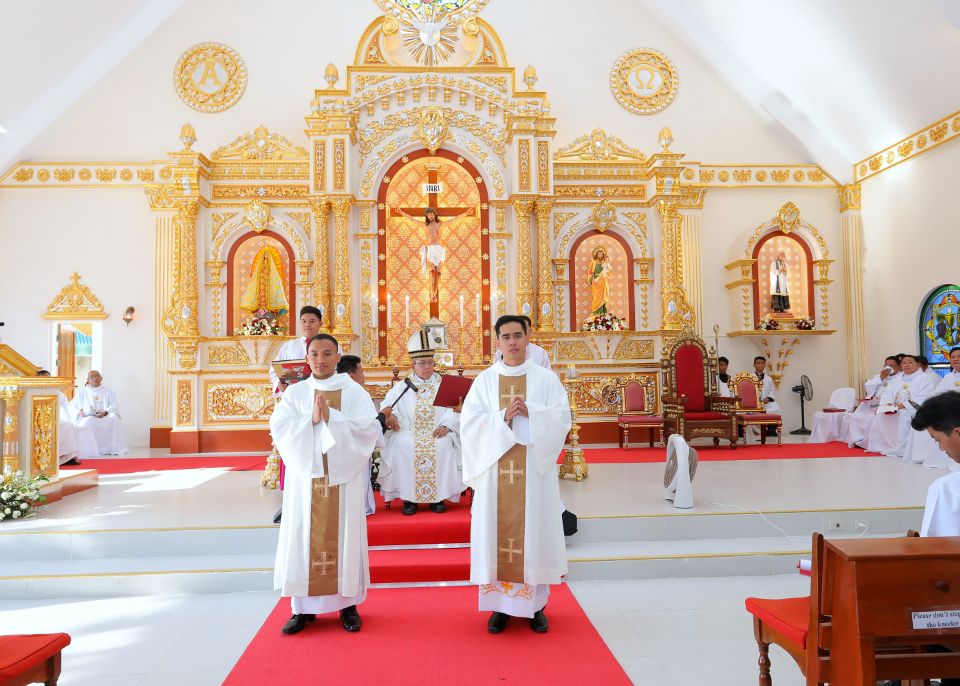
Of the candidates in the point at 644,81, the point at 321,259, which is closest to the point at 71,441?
the point at 321,259

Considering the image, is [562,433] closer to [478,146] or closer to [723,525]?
[723,525]

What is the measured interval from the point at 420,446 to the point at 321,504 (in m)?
2.30

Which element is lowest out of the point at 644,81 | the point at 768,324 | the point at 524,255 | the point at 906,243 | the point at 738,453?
the point at 738,453

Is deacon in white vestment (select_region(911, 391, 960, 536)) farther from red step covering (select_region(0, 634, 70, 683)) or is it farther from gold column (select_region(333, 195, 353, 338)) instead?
gold column (select_region(333, 195, 353, 338))

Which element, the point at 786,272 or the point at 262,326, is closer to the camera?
the point at 262,326

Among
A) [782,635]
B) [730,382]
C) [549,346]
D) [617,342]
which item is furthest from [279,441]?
[730,382]

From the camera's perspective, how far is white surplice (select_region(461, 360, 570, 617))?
4.39 m

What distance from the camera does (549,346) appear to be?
38.5ft

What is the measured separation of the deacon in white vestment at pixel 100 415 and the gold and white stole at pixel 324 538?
29.2 feet

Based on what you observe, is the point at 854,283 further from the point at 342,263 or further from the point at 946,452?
the point at 946,452

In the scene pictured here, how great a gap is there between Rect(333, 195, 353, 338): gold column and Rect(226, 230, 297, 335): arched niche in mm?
1289

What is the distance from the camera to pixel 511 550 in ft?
14.4

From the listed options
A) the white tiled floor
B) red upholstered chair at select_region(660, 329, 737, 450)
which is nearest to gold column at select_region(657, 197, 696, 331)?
red upholstered chair at select_region(660, 329, 737, 450)

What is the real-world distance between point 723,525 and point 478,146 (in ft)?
26.4
